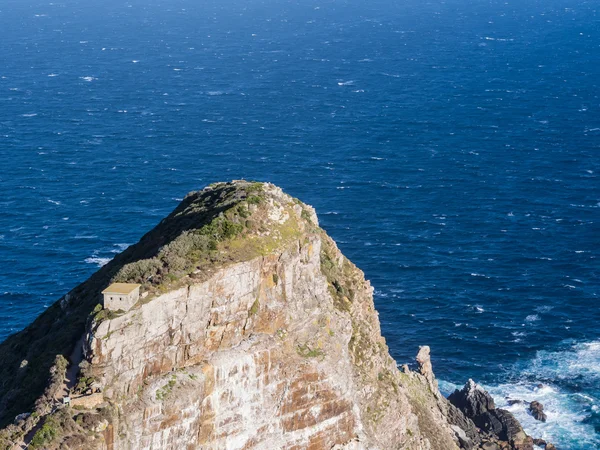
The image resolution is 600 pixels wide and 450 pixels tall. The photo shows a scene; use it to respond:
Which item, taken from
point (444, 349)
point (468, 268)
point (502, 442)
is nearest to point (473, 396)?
point (502, 442)

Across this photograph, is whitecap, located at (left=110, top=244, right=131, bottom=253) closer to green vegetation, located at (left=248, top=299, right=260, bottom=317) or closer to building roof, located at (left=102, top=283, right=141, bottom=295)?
green vegetation, located at (left=248, top=299, right=260, bottom=317)

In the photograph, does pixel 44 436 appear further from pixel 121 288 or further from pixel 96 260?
pixel 96 260

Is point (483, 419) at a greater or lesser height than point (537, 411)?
greater

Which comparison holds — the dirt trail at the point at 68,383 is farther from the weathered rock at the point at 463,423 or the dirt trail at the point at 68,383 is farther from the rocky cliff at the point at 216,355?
the weathered rock at the point at 463,423

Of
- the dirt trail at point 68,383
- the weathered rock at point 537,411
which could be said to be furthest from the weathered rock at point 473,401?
the dirt trail at point 68,383

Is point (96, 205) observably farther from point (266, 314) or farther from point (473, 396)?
point (266, 314)

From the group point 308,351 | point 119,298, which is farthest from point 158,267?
point 308,351
